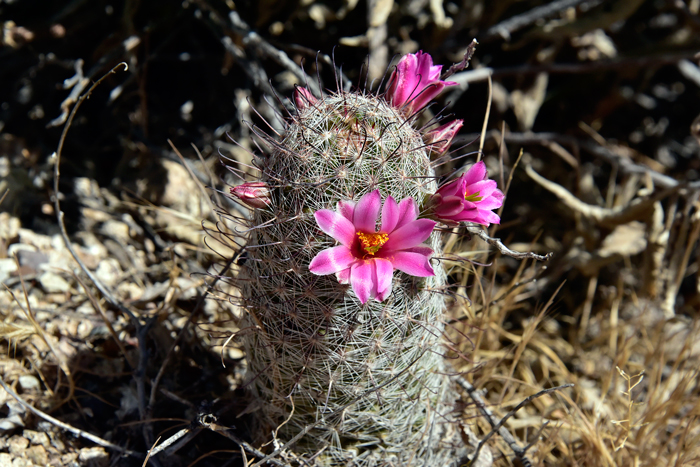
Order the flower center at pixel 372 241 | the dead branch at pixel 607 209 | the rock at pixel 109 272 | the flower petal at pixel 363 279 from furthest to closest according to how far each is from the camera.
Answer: the dead branch at pixel 607 209 → the rock at pixel 109 272 → the flower center at pixel 372 241 → the flower petal at pixel 363 279

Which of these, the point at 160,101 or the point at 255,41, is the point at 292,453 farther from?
the point at 160,101

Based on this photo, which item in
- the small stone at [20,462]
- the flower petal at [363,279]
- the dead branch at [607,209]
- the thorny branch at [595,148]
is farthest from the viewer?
the thorny branch at [595,148]

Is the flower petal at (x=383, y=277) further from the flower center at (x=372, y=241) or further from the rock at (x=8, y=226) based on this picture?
the rock at (x=8, y=226)

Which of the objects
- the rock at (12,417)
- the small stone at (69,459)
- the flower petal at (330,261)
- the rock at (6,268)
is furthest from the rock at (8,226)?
the flower petal at (330,261)

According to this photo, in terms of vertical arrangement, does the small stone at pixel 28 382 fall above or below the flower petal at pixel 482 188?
above

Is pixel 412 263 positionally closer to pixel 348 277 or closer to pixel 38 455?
pixel 348 277

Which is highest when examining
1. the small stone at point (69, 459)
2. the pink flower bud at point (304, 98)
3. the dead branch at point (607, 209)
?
the pink flower bud at point (304, 98)

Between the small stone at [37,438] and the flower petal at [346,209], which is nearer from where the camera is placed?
the flower petal at [346,209]
